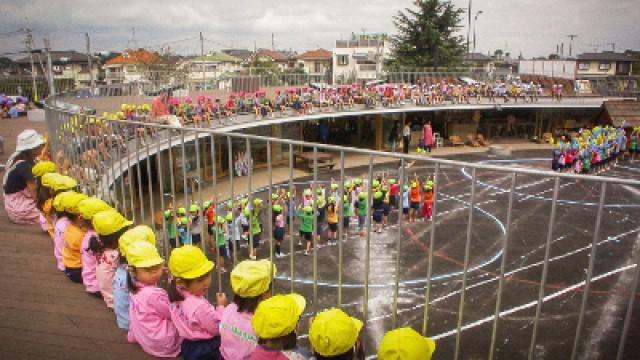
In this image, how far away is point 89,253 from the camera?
460cm

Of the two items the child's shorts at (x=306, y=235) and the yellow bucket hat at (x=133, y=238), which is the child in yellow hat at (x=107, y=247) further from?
the child's shorts at (x=306, y=235)

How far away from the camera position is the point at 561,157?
21516 millimetres

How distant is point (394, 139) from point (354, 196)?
15.5 metres

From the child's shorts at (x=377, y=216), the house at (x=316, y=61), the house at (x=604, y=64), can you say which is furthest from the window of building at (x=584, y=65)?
the child's shorts at (x=377, y=216)

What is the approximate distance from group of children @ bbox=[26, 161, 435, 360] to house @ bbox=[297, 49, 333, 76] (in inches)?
2577

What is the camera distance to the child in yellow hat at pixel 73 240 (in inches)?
191

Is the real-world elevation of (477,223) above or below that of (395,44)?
below

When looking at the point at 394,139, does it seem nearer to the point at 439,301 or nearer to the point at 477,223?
the point at 477,223

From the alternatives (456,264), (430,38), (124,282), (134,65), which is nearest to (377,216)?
(456,264)

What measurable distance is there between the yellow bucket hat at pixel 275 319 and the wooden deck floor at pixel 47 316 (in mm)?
1316

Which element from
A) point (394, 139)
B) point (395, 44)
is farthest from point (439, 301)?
point (395, 44)

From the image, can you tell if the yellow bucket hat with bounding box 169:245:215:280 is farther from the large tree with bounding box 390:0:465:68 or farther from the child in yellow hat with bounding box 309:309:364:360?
the large tree with bounding box 390:0:465:68

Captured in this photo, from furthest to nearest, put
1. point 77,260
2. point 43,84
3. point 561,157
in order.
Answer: point 43,84 < point 561,157 < point 77,260

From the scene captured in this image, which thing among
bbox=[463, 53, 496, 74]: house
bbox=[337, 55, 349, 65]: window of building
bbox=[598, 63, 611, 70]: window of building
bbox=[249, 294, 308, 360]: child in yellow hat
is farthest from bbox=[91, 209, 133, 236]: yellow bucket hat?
bbox=[598, 63, 611, 70]: window of building
